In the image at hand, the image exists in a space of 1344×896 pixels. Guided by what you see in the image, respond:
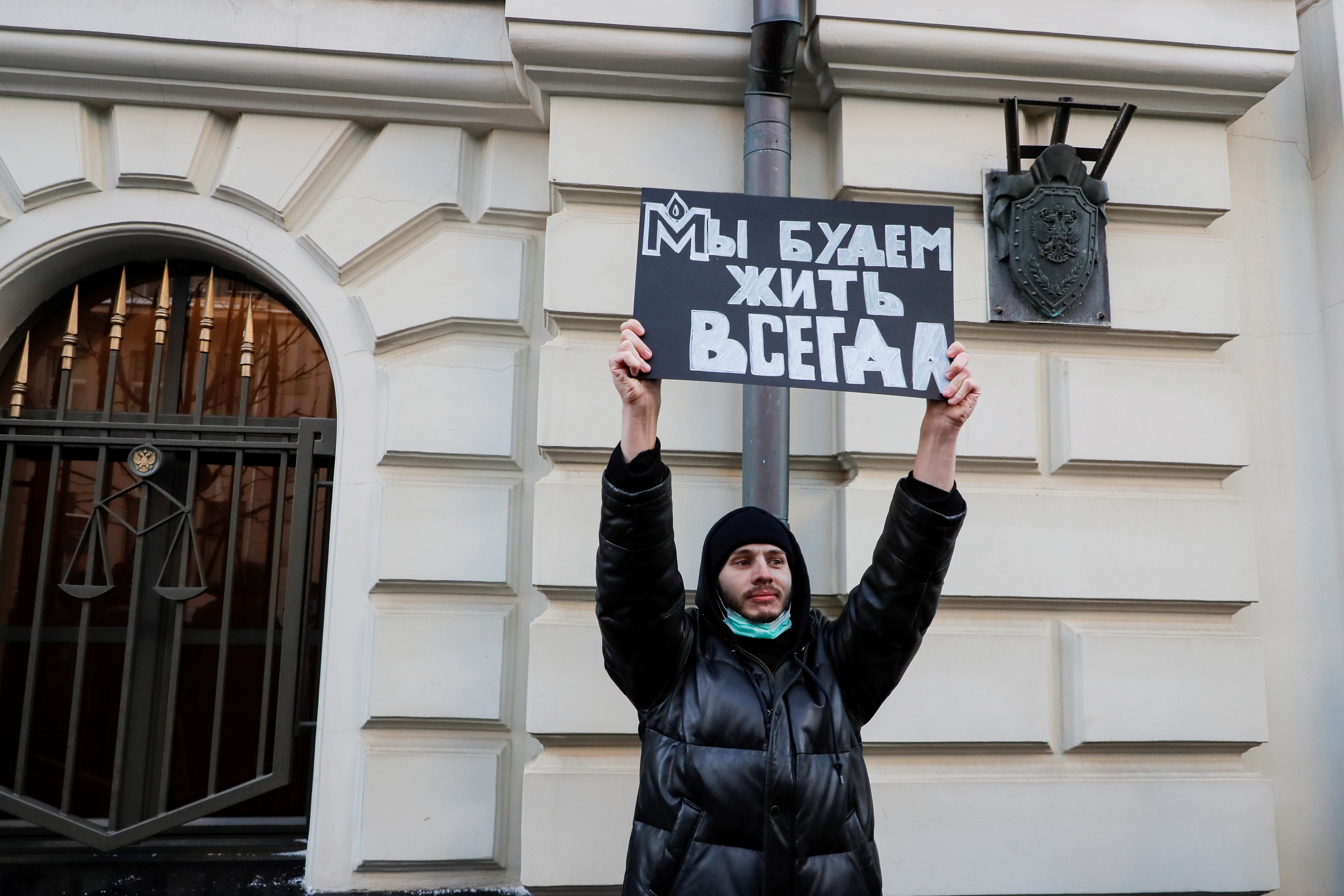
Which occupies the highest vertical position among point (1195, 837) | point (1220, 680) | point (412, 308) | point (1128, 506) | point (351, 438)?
point (412, 308)

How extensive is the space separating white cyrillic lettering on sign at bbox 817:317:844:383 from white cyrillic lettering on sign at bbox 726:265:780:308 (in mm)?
120

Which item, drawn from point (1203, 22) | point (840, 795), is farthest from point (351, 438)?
point (1203, 22)

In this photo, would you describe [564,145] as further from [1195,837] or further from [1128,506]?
[1195,837]

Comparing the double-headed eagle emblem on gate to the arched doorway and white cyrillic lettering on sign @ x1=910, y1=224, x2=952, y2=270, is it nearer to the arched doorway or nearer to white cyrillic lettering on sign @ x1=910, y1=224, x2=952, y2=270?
white cyrillic lettering on sign @ x1=910, y1=224, x2=952, y2=270

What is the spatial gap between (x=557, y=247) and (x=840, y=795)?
6.90 ft

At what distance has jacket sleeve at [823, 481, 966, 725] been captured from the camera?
87.6 inches

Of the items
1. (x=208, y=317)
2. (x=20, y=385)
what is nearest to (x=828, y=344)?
(x=208, y=317)

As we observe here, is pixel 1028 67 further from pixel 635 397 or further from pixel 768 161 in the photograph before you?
pixel 635 397

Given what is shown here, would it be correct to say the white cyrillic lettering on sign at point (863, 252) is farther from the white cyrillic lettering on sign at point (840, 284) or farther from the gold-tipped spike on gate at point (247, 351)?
the gold-tipped spike on gate at point (247, 351)

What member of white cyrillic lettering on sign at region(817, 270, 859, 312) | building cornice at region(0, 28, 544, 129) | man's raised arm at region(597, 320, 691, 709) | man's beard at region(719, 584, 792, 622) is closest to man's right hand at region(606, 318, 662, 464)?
man's raised arm at region(597, 320, 691, 709)

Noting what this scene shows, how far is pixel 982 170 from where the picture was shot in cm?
353

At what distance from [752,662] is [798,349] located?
72cm

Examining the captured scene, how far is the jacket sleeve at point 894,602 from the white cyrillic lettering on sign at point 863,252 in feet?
1.83

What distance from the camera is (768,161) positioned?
3.36 m
